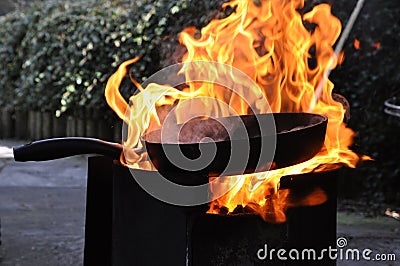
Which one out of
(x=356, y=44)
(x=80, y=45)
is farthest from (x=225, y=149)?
(x=80, y=45)

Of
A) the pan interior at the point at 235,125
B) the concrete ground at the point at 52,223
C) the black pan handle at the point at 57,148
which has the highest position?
the pan interior at the point at 235,125

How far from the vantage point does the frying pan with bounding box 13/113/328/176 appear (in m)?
1.73

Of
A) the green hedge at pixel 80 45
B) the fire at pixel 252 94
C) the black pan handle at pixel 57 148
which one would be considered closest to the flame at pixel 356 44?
the green hedge at pixel 80 45

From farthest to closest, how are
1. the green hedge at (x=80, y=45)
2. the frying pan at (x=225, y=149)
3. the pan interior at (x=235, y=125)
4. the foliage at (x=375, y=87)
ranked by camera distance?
1. the green hedge at (x=80, y=45)
2. the foliage at (x=375, y=87)
3. the pan interior at (x=235, y=125)
4. the frying pan at (x=225, y=149)

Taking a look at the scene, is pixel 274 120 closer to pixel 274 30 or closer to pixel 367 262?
pixel 274 30

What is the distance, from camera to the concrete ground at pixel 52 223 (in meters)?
3.28

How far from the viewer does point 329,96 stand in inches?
88.7

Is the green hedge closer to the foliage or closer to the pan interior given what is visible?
the foliage

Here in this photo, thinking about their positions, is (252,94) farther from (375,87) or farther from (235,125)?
(375,87)

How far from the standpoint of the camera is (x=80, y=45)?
6.02m

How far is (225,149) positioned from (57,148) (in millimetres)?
452

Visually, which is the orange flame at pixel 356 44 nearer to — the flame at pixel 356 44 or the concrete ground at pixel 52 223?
the flame at pixel 356 44

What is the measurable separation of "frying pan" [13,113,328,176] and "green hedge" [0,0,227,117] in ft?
10.4

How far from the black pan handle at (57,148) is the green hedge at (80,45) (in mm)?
3168
